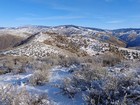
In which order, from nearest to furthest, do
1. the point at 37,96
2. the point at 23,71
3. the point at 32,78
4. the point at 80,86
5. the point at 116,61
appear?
1. the point at 37,96
2. the point at 80,86
3. the point at 32,78
4. the point at 23,71
5. the point at 116,61

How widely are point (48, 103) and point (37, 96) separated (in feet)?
1.24

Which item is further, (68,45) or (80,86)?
(68,45)

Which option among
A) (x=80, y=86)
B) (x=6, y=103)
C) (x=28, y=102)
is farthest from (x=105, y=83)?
(x=6, y=103)

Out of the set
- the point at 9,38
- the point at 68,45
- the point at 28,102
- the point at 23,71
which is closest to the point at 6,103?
the point at 28,102

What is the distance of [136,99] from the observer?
5.91 metres

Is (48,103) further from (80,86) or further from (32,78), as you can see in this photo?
(32,78)

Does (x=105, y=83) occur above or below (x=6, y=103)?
above

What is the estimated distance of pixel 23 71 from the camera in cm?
1098

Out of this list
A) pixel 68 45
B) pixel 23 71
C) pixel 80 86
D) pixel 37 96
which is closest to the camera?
pixel 37 96

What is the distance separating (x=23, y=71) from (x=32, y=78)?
3017 millimetres

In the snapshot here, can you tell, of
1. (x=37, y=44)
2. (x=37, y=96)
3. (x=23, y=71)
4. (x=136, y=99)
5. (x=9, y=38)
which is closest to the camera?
(x=136, y=99)

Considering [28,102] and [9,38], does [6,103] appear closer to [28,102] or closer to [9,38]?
[28,102]

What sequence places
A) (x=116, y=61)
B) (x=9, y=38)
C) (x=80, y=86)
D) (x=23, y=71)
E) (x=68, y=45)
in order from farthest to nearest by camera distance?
(x=9, y=38), (x=68, y=45), (x=116, y=61), (x=23, y=71), (x=80, y=86)

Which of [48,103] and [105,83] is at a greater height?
[105,83]
